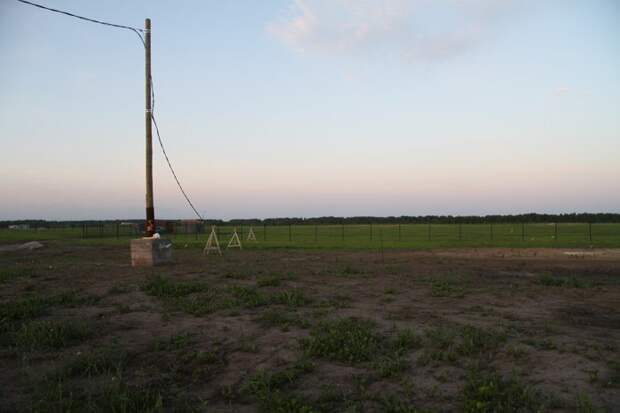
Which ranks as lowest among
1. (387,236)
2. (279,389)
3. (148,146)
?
(387,236)

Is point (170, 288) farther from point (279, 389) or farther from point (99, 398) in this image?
point (279, 389)

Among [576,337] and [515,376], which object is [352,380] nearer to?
[515,376]

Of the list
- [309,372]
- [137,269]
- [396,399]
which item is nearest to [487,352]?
[396,399]

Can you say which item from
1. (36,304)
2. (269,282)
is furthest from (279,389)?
(269,282)

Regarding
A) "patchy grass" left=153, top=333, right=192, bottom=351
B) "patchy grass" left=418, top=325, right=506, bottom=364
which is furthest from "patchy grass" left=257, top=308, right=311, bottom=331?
"patchy grass" left=418, top=325, right=506, bottom=364

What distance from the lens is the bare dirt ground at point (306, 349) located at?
4480 mm

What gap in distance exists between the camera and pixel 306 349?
587 cm

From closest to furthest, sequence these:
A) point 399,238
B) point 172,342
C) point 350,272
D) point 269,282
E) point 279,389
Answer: point 279,389 → point 172,342 → point 269,282 → point 350,272 → point 399,238

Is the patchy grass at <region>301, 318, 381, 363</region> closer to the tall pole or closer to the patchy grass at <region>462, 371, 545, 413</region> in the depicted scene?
the patchy grass at <region>462, 371, 545, 413</region>

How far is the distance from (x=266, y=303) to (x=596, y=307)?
623 cm

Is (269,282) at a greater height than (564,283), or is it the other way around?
(269,282)

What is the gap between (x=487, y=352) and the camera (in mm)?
5766

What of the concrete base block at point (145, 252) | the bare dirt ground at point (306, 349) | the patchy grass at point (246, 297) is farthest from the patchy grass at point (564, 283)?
the concrete base block at point (145, 252)

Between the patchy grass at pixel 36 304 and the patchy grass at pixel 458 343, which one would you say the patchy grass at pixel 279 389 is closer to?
the patchy grass at pixel 458 343
